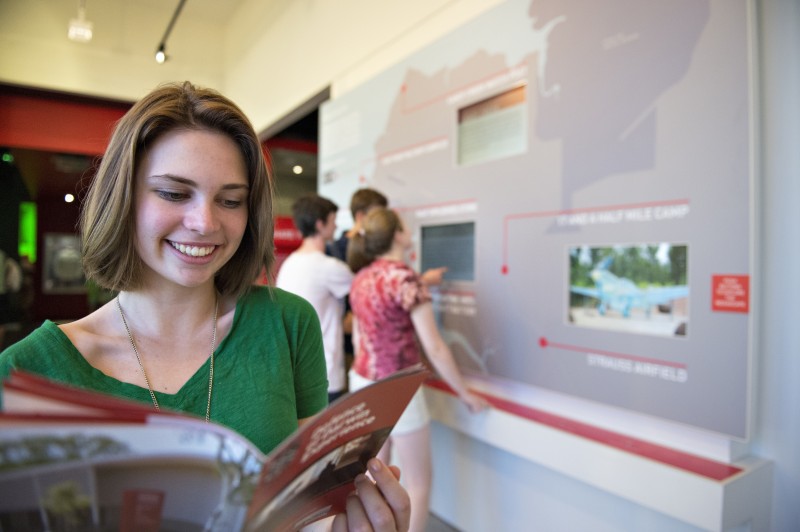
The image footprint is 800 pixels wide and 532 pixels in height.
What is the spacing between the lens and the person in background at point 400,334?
208cm

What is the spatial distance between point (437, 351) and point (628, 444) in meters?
0.78

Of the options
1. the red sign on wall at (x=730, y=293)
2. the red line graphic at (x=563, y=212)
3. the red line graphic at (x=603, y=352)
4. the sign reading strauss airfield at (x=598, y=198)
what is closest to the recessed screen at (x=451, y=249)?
the sign reading strauss airfield at (x=598, y=198)

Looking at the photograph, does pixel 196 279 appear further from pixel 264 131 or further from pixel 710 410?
pixel 264 131

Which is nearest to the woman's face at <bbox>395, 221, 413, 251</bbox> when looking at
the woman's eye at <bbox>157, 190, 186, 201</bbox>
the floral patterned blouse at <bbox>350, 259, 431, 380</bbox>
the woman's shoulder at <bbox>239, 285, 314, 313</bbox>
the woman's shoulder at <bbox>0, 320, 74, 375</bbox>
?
the floral patterned blouse at <bbox>350, 259, 431, 380</bbox>

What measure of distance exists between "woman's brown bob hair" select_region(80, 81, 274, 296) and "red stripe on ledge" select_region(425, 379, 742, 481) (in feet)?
4.54

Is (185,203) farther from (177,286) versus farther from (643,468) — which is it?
(643,468)

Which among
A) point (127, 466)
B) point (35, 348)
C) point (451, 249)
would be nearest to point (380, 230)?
point (451, 249)

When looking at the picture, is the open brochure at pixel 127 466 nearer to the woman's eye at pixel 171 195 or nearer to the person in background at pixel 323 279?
the woman's eye at pixel 171 195

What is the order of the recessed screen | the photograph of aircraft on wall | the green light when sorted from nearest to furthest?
1. the photograph of aircraft on wall
2. the recessed screen
3. the green light

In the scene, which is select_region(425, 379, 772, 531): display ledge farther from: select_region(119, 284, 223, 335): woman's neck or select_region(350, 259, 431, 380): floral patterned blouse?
select_region(119, 284, 223, 335): woman's neck

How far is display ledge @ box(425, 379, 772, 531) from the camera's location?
139cm

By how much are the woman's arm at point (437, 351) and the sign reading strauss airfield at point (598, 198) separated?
0.49ft

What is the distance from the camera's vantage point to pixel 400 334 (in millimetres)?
2133

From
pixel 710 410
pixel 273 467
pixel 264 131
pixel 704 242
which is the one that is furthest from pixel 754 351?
pixel 264 131
